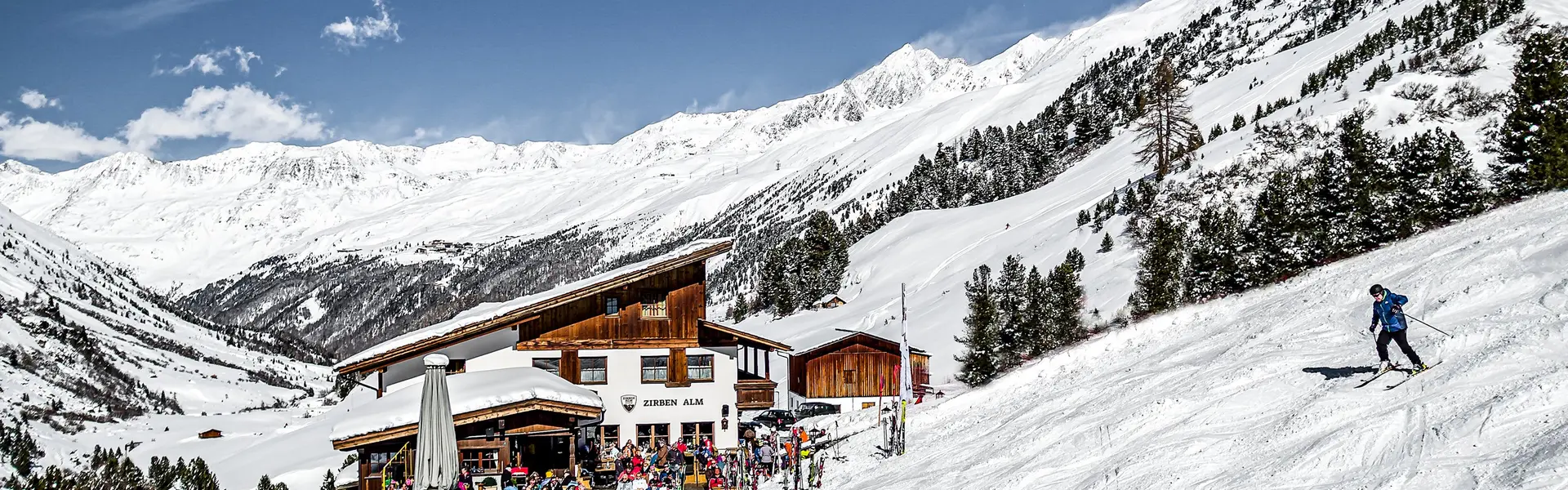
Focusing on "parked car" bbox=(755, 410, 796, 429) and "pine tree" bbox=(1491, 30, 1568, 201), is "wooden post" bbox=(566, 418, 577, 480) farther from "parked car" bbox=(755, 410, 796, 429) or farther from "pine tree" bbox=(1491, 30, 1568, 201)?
"pine tree" bbox=(1491, 30, 1568, 201)

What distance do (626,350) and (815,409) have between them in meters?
19.2

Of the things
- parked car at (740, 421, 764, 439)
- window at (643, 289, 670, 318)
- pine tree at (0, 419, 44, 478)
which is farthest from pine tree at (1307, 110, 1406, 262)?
pine tree at (0, 419, 44, 478)

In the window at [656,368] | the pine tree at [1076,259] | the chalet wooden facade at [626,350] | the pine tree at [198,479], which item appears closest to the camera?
the chalet wooden facade at [626,350]

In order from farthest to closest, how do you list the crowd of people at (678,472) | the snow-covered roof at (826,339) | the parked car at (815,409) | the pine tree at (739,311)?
the pine tree at (739,311) < the snow-covered roof at (826,339) < the parked car at (815,409) < the crowd of people at (678,472)

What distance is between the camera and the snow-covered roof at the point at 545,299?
29094 mm

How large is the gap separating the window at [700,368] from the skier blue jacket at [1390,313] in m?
19.8

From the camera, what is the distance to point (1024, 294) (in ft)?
153

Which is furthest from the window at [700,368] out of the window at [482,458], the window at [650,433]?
the window at [482,458]

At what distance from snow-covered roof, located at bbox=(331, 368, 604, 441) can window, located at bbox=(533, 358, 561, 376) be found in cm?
109

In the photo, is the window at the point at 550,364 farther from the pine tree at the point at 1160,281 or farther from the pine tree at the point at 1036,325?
the pine tree at the point at 1160,281

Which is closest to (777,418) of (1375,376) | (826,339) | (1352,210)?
(826,339)

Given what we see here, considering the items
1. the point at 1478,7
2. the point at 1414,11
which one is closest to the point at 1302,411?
the point at 1478,7

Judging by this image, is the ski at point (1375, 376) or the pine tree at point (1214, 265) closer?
the ski at point (1375, 376)

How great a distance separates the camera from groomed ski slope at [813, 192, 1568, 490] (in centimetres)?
1225
